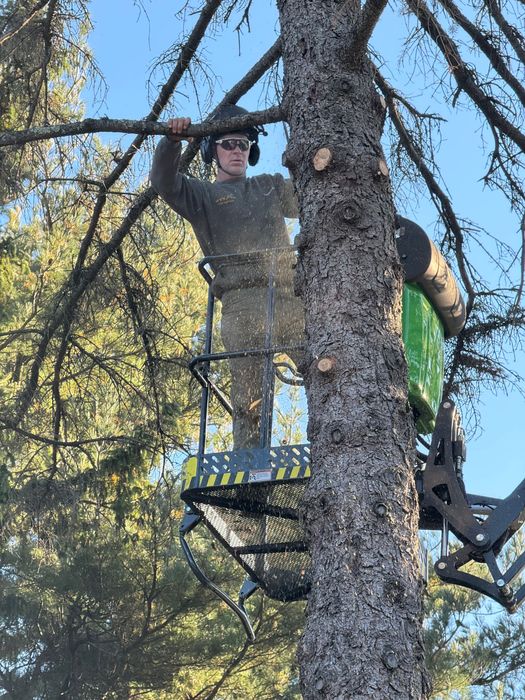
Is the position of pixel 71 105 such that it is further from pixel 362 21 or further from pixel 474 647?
pixel 474 647

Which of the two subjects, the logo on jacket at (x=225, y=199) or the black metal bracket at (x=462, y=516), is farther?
the logo on jacket at (x=225, y=199)

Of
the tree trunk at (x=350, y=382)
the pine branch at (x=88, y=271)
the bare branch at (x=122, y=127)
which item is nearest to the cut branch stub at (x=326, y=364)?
the tree trunk at (x=350, y=382)

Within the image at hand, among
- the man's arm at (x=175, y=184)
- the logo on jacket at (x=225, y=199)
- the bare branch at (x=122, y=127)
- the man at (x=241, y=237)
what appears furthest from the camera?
the logo on jacket at (x=225, y=199)

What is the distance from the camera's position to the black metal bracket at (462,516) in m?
4.88

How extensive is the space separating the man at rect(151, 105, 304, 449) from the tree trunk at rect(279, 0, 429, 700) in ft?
3.62

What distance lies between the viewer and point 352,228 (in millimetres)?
4035

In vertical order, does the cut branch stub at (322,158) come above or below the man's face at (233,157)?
below

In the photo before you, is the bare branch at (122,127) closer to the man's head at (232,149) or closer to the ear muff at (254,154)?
the man's head at (232,149)

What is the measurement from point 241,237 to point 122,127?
1172 mm

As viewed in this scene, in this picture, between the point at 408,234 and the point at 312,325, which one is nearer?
the point at 312,325

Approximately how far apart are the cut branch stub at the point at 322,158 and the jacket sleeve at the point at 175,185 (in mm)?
1339

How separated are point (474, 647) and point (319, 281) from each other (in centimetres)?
783

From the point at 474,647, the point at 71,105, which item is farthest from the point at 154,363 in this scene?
the point at 474,647

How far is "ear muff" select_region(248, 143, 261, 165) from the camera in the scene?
608 centimetres
